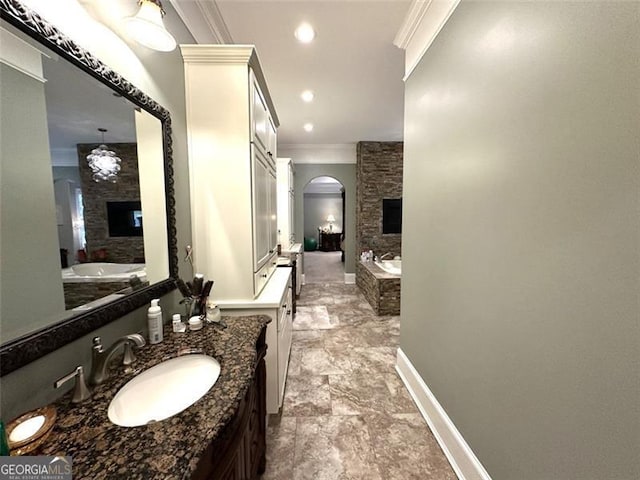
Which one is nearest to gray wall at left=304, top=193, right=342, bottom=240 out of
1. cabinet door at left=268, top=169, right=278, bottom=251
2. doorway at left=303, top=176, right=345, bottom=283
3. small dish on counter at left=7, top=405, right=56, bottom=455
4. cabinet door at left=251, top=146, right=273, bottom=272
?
doorway at left=303, top=176, right=345, bottom=283

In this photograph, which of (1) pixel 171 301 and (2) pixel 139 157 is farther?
(1) pixel 171 301

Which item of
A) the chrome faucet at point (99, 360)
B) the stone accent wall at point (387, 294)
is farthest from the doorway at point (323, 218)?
the chrome faucet at point (99, 360)

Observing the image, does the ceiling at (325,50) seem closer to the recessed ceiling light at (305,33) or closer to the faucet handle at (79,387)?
the recessed ceiling light at (305,33)

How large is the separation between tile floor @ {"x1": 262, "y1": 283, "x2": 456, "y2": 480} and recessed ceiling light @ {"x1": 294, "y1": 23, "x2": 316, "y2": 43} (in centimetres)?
301

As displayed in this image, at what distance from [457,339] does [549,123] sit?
115 cm

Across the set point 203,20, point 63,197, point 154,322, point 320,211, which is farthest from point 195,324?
point 320,211

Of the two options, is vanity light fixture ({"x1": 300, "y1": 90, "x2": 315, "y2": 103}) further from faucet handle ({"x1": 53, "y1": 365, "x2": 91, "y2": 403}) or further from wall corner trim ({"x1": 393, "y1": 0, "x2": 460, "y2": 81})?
faucet handle ({"x1": 53, "y1": 365, "x2": 91, "y2": 403})

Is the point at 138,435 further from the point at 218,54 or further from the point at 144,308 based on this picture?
the point at 218,54

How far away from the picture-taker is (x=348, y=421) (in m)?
1.80

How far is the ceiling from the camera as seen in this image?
1780mm

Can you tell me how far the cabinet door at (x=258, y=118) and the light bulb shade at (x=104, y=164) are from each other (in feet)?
2.75

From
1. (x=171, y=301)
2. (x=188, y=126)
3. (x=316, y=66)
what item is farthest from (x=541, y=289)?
(x=316, y=66)

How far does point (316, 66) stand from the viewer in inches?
99.0

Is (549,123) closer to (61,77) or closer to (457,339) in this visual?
(457,339)
